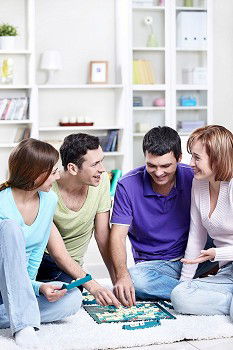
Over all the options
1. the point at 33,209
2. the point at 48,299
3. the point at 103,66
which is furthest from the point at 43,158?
the point at 103,66

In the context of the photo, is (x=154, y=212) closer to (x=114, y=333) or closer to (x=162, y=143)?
(x=162, y=143)

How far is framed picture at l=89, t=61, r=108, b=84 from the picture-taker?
6525 millimetres

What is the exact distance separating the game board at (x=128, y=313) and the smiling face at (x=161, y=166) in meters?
0.53

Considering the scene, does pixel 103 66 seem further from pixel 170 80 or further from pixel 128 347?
pixel 128 347

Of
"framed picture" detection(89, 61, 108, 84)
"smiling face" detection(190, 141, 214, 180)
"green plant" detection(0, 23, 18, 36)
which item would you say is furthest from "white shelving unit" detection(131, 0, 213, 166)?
"smiling face" detection(190, 141, 214, 180)

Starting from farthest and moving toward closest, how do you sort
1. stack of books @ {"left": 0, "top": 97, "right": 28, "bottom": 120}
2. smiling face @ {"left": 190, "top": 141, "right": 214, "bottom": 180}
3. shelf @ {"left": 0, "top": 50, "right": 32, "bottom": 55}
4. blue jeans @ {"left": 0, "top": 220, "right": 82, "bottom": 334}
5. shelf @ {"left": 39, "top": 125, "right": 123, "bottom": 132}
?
1. shelf @ {"left": 39, "top": 125, "right": 123, "bottom": 132}
2. stack of books @ {"left": 0, "top": 97, "right": 28, "bottom": 120}
3. shelf @ {"left": 0, "top": 50, "right": 32, "bottom": 55}
4. smiling face @ {"left": 190, "top": 141, "right": 214, "bottom": 180}
5. blue jeans @ {"left": 0, "top": 220, "right": 82, "bottom": 334}

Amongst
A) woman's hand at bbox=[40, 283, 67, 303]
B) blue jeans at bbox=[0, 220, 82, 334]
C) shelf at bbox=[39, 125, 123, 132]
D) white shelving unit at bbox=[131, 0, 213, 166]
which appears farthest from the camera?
white shelving unit at bbox=[131, 0, 213, 166]

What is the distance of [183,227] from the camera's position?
3297 mm

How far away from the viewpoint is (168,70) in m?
6.51

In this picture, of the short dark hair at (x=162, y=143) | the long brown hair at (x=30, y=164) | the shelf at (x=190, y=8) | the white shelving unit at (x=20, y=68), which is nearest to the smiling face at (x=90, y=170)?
the short dark hair at (x=162, y=143)

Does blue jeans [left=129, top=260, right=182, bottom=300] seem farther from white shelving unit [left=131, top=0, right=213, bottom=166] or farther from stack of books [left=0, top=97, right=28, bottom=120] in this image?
white shelving unit [left=131, top=0, right=213, bottom=166]

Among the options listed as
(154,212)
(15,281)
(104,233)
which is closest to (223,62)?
(154,212)

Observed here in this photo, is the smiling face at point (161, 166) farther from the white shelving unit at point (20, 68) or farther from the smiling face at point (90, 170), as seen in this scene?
the white shelving unit at point (20, 68)

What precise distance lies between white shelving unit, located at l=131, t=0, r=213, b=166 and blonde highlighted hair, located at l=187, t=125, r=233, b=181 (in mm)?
3526
